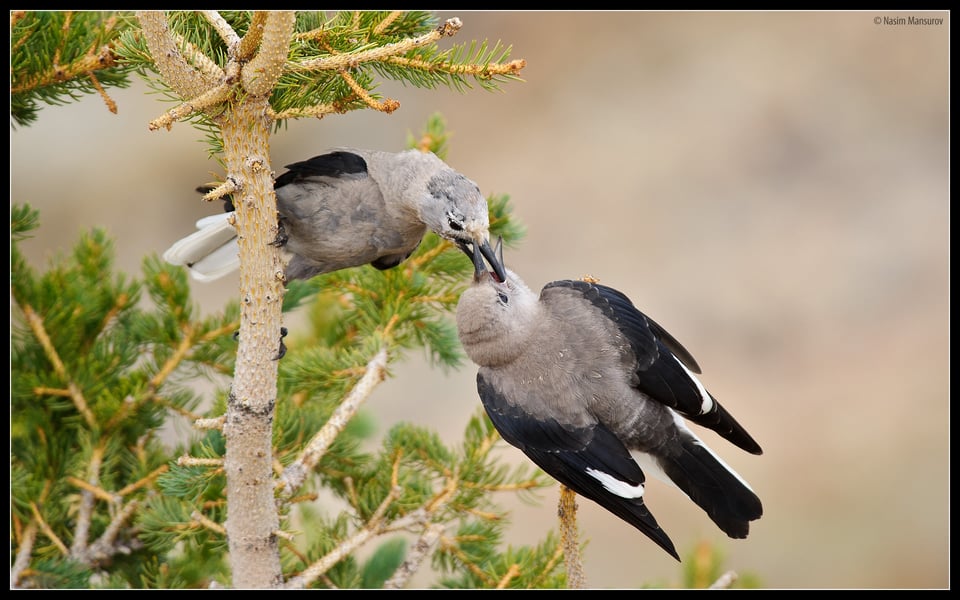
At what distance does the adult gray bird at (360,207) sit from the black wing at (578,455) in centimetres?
36

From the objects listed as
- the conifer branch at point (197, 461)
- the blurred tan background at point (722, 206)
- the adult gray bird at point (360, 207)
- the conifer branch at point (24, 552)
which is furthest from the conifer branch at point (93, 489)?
the blurred tan background at point (722, 206)

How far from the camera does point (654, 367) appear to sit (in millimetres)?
1760

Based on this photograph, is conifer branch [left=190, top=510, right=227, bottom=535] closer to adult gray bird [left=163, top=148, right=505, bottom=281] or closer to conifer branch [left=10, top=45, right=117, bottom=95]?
adult gray bird [left=163, top=148, right=505, bottom=281]

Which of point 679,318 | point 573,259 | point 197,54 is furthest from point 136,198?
point 197,54

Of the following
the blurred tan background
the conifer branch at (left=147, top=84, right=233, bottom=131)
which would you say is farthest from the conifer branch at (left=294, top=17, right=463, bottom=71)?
the blurred tan background

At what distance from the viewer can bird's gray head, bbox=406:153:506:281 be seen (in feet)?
5.68

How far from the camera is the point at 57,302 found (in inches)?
80.9

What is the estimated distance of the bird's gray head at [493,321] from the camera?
5.46 feet

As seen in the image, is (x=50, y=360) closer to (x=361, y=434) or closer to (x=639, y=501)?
(x=361, y=434)

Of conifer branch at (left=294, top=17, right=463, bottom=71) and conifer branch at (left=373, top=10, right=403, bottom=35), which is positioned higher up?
conifer branch at (left=373, top=10, right=403, bottom=35)

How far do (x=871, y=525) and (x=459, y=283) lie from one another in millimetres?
3209

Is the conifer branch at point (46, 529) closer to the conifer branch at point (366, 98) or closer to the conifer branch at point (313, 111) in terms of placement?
the conifer branch at point (313, 111)

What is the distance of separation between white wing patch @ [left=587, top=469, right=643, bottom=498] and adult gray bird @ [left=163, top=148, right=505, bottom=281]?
52 centimetres
